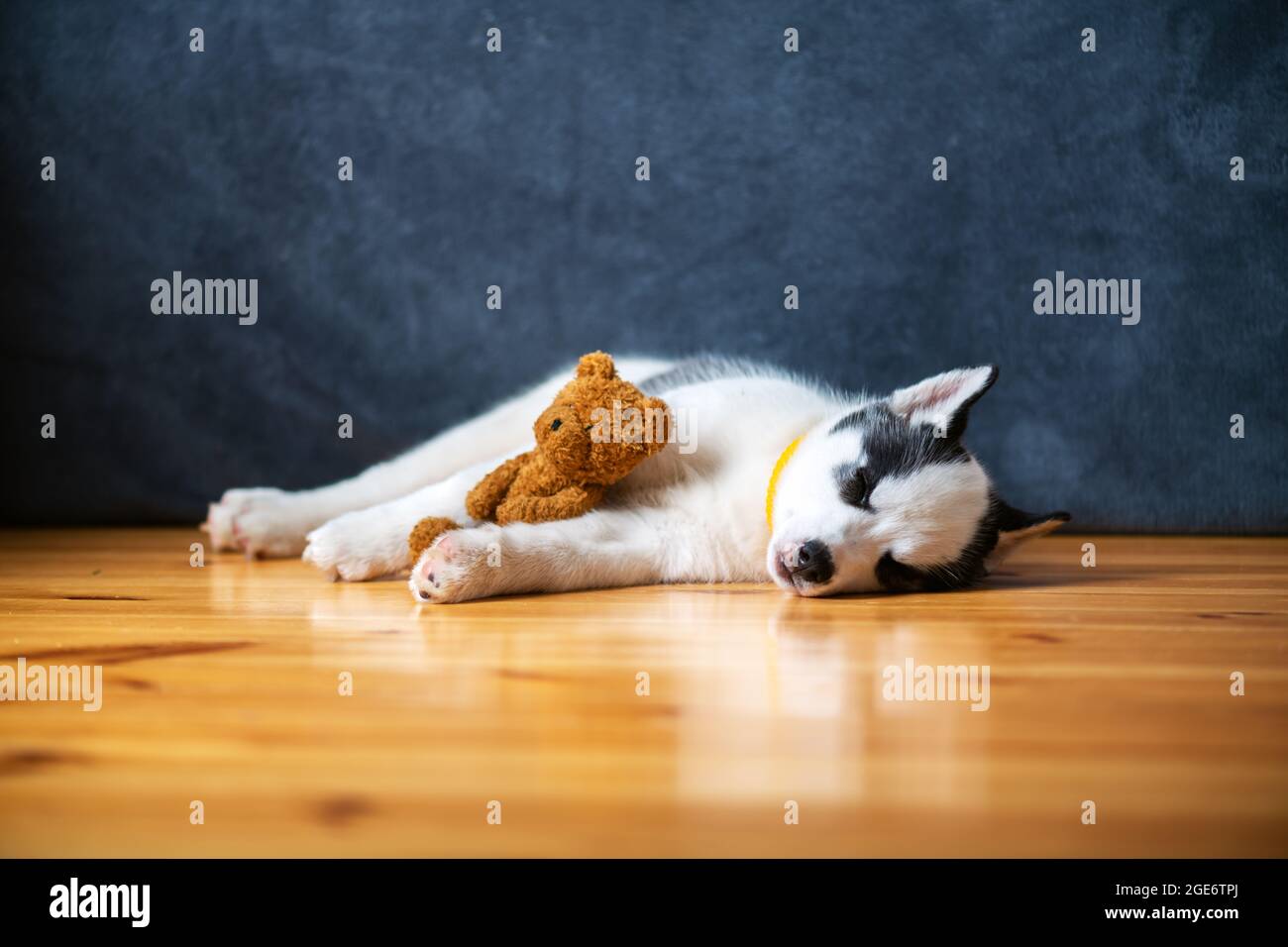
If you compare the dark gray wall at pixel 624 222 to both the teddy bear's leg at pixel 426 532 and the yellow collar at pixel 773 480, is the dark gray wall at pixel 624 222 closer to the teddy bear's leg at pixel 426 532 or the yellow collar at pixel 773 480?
the yellow collar at pixel 773 480

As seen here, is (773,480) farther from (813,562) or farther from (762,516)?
(813,562)

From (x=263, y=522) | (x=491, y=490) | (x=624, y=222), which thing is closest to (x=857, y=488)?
(x=491, y=490)

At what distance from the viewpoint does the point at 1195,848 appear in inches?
31.9

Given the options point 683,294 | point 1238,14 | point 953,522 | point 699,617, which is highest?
point 1238,14

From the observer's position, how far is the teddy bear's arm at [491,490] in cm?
200

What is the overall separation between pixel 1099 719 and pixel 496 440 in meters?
1.64

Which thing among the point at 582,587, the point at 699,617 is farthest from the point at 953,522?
the point at 582,587

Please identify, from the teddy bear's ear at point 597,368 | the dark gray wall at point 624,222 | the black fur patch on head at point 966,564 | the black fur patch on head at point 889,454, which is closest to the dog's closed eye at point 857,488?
the black fur patch on head at point 889,454

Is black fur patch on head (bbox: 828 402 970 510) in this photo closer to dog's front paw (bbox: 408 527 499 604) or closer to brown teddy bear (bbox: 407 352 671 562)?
brown teddy bear (bbox: 407 352 671 562)

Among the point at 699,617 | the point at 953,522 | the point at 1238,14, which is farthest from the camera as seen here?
the point at 1238,14

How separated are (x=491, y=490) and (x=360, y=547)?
252mm

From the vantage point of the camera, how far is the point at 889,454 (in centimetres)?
191
